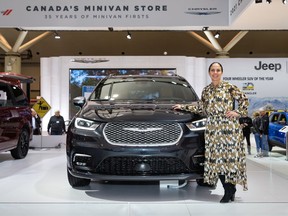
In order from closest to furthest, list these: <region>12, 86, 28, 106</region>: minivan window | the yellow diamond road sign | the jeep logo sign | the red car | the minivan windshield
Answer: the minivan windshield
the red car
<region>12, 86, 28, 106</region>: minivan window
the yellow diamond road sign
the jeep logo sign

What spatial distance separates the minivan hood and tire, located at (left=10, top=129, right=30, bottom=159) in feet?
12.0

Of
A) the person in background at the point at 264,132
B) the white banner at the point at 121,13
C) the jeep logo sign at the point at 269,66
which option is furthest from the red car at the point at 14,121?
the jeep logo sign at the point at 269,66

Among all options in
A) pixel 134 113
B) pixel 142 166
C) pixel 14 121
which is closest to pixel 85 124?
pixel 134 113

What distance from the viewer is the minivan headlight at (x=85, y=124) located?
174 inches

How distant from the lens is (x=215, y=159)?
13.8ft

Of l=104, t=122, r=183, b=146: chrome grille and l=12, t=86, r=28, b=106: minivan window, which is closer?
l=104, t=122, r=183, b=146: chrome grille

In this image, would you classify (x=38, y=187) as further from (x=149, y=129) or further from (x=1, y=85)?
(x=1, y=85)

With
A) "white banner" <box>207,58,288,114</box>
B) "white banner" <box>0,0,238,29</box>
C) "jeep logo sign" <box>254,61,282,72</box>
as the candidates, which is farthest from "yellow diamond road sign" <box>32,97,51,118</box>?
"jeep logo sign" <box>254,61,282,72</box>

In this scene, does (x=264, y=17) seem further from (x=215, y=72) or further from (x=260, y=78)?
(x=215, y=72)

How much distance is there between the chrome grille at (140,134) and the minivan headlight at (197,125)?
175 millimetres

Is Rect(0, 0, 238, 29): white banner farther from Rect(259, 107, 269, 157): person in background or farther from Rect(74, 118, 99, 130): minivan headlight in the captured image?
Rect(74, 118, 99, 130): minivan headlight

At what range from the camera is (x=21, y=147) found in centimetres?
814

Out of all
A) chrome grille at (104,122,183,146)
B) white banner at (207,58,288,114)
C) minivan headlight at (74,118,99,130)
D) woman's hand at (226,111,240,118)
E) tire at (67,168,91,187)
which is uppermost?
white banner at (207,58,288,114)

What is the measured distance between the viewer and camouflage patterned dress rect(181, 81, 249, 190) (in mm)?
4160
